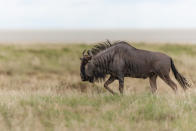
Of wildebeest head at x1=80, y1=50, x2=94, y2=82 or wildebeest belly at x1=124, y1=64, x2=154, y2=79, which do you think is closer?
wildebeest head at x1=80, y1=50, x2=94, y2=82

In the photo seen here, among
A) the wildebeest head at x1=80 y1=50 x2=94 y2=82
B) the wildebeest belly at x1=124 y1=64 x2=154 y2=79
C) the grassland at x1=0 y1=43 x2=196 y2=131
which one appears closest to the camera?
the grassland at x1=0 y1=43 x2=196 y2=131

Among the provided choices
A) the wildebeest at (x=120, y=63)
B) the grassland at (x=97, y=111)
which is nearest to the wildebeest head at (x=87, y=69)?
the wildebeest at (x=120, y=63)

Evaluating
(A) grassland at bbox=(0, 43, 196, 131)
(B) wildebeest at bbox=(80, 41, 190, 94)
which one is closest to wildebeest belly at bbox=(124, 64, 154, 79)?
(B) wildebeest at bbox=(80, 41, 190, 94)

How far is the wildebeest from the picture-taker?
362 inches

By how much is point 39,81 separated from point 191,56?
8.66 metres

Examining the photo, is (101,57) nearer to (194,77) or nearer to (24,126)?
(24,126)

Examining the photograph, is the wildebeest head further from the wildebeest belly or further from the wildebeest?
the wildebeest belly

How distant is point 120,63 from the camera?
9211 mm

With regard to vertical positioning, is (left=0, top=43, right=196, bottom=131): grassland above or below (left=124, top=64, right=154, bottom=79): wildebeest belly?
below

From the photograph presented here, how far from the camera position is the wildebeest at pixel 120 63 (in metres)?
9.20

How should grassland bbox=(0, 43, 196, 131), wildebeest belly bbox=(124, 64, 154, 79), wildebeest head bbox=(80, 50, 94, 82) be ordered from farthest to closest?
wildebeest belly bbox=(124, 64, 154, 79) → wildebeest head bbox=(80, 50, 94, 82) → grassland bbox=(0, 43, 196, 131)

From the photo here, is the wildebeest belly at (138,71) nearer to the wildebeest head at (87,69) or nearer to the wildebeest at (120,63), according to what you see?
the wildebeest at (120,63)

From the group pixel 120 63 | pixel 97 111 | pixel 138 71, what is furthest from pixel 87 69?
pixel 97 111

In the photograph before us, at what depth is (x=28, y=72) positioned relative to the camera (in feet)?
58.1
